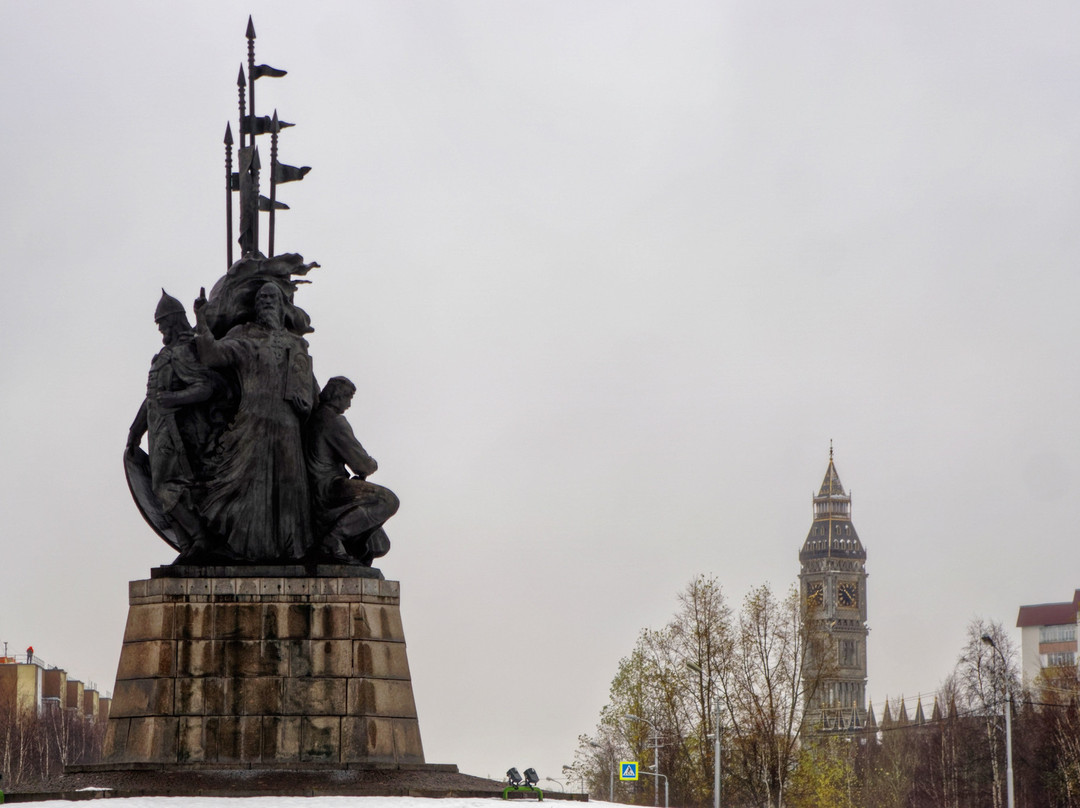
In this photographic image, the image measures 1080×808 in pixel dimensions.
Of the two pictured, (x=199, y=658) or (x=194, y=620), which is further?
(x=194, y=620)

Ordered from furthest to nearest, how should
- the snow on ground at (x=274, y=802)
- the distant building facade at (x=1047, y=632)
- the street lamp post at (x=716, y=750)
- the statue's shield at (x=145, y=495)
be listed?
1. the distant building facade at (x=1047, y=632)
2. the street lamp post at (x=716, y=750)
3. the statue's shield at (x=145, y=495)
4. the snow on ground at (x=274, y=802)

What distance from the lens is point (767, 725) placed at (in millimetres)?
51312

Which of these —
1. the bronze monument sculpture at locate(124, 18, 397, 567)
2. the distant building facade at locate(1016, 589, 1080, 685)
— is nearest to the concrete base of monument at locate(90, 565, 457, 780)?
the bronze monument sculpture at locate(124, 18, 397, 567)

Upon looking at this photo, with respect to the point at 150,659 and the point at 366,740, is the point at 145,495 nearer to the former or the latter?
the point at 150,659

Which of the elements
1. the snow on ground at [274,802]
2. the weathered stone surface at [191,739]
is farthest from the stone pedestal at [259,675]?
the snow on ground at [274,802]

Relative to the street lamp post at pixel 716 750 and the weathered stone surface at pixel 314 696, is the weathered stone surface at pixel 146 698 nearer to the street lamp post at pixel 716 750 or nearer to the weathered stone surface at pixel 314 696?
the weathered stone surface at pixel 314 696

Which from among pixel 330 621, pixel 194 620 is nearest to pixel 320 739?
pixel 330 621

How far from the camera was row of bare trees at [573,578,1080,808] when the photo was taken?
5209 cm

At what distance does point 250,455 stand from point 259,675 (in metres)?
2.65

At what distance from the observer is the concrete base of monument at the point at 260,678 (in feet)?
65.2

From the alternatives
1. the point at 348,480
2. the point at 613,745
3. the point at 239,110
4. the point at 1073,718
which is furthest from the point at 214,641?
the point at 613,745

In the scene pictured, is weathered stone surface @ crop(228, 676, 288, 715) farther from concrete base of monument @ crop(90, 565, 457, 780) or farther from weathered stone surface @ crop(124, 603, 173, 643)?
weathered stone surface @ crop(124, 603, 173, 643)

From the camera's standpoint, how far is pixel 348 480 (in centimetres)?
2152

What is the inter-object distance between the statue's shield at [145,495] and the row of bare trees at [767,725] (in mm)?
29263
